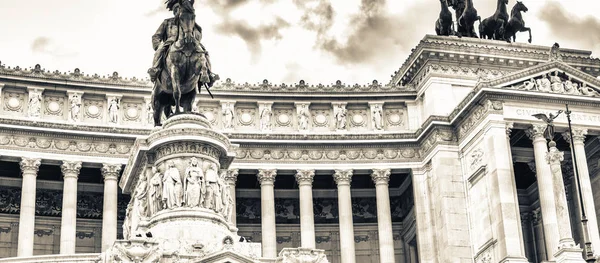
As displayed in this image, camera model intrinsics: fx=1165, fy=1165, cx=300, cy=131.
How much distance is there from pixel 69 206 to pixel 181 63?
22528 mm

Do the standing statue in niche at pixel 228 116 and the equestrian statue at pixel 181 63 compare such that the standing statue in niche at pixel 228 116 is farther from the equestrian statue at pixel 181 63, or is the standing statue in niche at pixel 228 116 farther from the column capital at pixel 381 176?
the equestrian statue at pixel 181 63

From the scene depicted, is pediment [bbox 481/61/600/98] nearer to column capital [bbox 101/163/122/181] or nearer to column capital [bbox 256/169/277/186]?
column capital [bbox 256/169/277/186]

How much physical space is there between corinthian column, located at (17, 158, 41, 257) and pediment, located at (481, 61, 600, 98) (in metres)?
22.6

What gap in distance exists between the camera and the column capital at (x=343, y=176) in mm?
59156

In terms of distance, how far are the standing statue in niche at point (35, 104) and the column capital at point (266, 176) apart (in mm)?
11302

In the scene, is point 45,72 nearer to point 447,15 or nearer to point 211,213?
point 447,15

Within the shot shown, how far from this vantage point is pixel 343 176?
59188 millimetres

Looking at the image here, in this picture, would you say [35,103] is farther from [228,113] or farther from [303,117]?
[303,117]

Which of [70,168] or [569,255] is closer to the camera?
[569,255]

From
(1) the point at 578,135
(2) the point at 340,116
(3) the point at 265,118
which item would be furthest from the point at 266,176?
(1) the point at 578,135

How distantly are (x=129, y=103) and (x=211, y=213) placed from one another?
26.6 m

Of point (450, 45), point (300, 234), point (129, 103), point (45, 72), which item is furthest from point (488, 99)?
point (45, 72)

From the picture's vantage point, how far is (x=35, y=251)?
57312 millimetres

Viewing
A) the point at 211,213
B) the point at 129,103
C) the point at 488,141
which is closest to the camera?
the point at 211,213
